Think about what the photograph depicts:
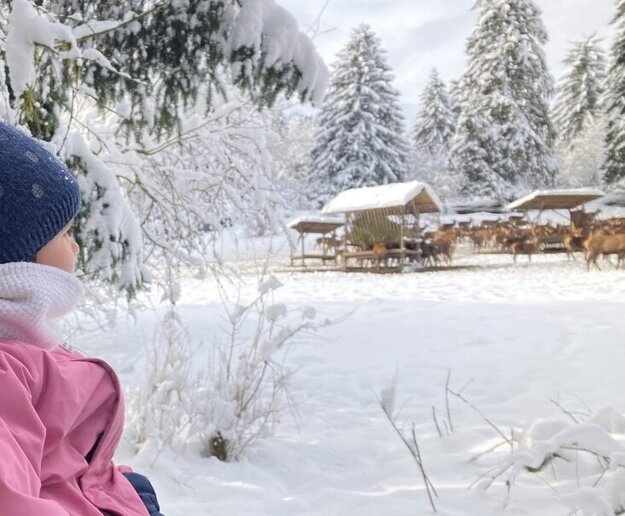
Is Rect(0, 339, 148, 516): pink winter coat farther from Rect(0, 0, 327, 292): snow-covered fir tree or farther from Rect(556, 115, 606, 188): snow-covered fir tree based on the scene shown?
Rect(556, 115, 606, 188): snow-covered fir tree

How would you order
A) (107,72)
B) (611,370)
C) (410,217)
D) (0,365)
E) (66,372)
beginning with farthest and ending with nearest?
1. (410,217)
2. (611,370)
3. (107,72)
4. (66,372)
5. (0,365)

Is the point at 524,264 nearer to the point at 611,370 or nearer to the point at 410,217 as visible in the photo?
the point at 410,217

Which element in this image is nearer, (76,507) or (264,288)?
(76,507)

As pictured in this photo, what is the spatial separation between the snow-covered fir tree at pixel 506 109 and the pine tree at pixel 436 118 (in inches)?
221

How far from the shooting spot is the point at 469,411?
4.77m

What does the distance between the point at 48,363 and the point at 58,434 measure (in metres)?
0.11

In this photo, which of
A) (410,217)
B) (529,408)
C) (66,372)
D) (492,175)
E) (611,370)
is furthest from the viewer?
(492,175)

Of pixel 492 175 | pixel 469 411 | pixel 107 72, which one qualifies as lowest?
pixel 469 411

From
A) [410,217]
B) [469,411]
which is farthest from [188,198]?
[410,217]

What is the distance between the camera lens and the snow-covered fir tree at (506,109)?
38.7m

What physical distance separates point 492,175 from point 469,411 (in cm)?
3701

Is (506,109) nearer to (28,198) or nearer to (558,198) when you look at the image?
(558,198)

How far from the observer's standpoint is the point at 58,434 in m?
0.96

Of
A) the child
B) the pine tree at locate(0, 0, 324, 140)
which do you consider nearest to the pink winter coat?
the child
